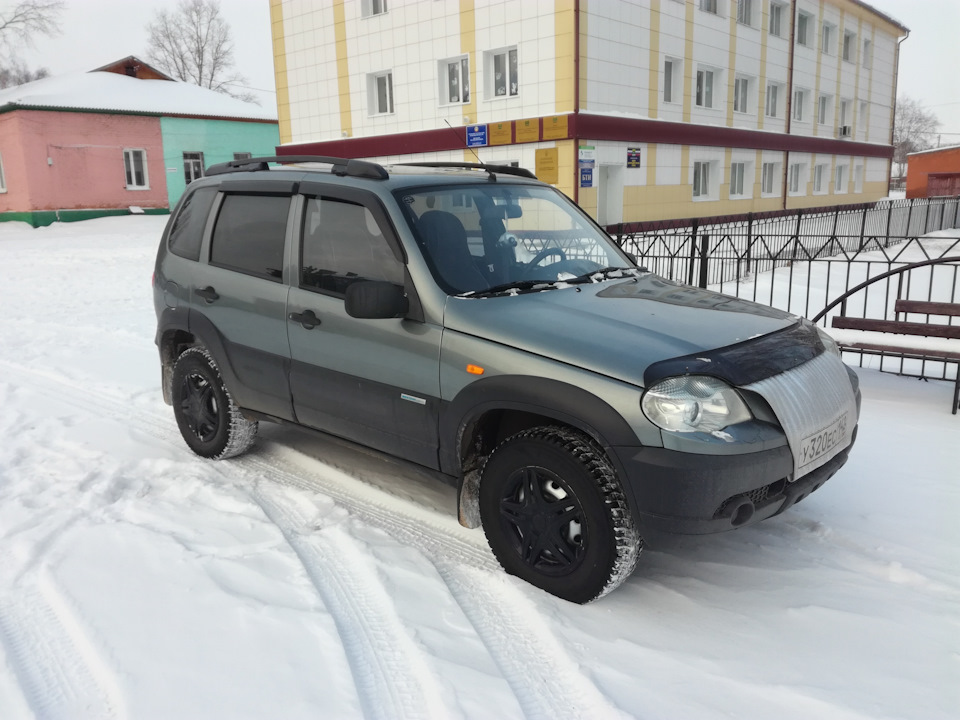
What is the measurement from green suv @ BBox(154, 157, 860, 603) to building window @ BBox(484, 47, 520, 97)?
16.4 meters

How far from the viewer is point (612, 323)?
3359mm

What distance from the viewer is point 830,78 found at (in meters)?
31.8

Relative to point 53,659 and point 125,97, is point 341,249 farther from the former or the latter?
point 125,97

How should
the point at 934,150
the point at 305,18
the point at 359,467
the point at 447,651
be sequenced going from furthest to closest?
the point at 934,150, the point at 305,18, the point at 359,467, the point at 447,651

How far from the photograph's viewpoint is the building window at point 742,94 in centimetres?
2603

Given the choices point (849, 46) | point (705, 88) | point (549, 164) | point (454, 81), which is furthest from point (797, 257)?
point (849, 46)

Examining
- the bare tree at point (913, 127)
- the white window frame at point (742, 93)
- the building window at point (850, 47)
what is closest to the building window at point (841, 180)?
the building window at point (850, 47)

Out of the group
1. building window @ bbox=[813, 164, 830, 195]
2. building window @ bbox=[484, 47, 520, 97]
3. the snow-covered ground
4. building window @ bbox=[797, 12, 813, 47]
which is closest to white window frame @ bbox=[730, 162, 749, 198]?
building window @ bbox=[813, 164, 830, 195]

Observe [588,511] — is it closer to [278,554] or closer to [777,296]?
[278,554]

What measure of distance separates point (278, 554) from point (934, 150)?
4716 cm

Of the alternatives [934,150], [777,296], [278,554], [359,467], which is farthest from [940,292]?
[934,150]

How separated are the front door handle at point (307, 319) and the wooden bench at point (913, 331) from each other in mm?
4276

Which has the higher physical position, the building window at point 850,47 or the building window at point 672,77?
the building window at point 850,47

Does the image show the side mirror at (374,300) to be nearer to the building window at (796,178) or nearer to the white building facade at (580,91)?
the white building facade at (580,91)
